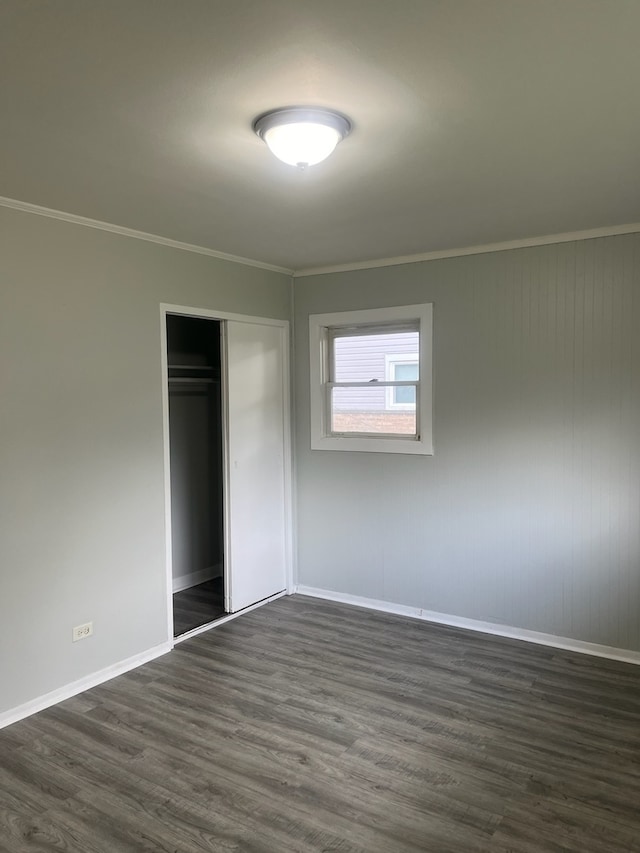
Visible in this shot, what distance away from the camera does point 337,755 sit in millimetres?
2842

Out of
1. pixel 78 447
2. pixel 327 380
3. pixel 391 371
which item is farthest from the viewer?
pixel 327 380

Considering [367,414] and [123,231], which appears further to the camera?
[367,414]

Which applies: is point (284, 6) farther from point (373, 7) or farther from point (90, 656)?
point (90, 656)

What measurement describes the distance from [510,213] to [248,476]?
2.53m

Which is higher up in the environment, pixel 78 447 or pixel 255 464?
pixel 78 447

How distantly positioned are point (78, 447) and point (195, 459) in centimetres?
197

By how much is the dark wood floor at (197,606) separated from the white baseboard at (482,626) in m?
0.68

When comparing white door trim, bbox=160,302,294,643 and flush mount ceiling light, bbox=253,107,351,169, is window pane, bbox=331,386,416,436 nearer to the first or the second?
white door trim, bbox=160,302,294,643

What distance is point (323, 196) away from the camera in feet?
10.2

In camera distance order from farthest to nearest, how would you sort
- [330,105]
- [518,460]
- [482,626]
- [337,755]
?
1. [482,626]
2. [518,460]
3. [337,755]
4. [330,105]

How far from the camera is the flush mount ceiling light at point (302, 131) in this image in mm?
2131

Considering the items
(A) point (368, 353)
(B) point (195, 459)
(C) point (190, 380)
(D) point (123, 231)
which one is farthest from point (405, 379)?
(D) point (123, 231)

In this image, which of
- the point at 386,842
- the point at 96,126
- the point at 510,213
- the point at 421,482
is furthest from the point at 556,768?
the point at 96,126

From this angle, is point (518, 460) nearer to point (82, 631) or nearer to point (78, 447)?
point (78, 447)
